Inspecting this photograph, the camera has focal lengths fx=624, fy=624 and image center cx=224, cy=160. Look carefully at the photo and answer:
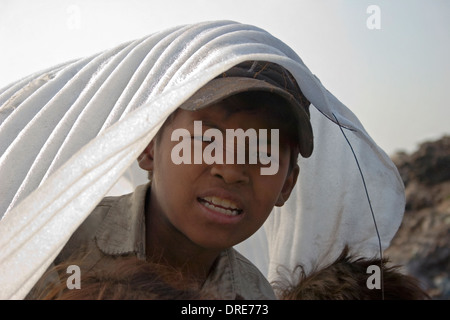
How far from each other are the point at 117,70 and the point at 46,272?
479mm

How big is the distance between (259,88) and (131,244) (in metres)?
0.38

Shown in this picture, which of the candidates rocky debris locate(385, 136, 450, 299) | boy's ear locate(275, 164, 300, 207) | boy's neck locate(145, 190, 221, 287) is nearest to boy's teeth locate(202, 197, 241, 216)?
boy's neck locate(145, 190, 221, 287)

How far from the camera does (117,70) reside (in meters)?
1.28

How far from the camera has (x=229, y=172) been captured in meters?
1.06

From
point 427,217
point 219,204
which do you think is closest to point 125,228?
point 219,204

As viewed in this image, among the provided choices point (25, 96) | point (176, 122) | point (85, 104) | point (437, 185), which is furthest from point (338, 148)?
point (437, 185)

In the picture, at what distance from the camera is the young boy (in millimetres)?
1069

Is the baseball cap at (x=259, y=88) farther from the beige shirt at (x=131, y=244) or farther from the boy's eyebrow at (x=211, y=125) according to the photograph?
the beige shirt at (x=131, y=244)

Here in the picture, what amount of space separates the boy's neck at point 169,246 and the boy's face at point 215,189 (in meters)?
0.04

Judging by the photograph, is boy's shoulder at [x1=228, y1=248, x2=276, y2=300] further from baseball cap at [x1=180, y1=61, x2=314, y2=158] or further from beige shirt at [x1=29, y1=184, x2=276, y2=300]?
baseball cap at [x1=180, y1=61, x2=314, y2=158]

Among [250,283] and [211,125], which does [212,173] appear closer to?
[211,125]

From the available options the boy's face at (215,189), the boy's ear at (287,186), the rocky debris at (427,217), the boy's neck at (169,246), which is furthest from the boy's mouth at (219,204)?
the rocky debris at (427,217)
